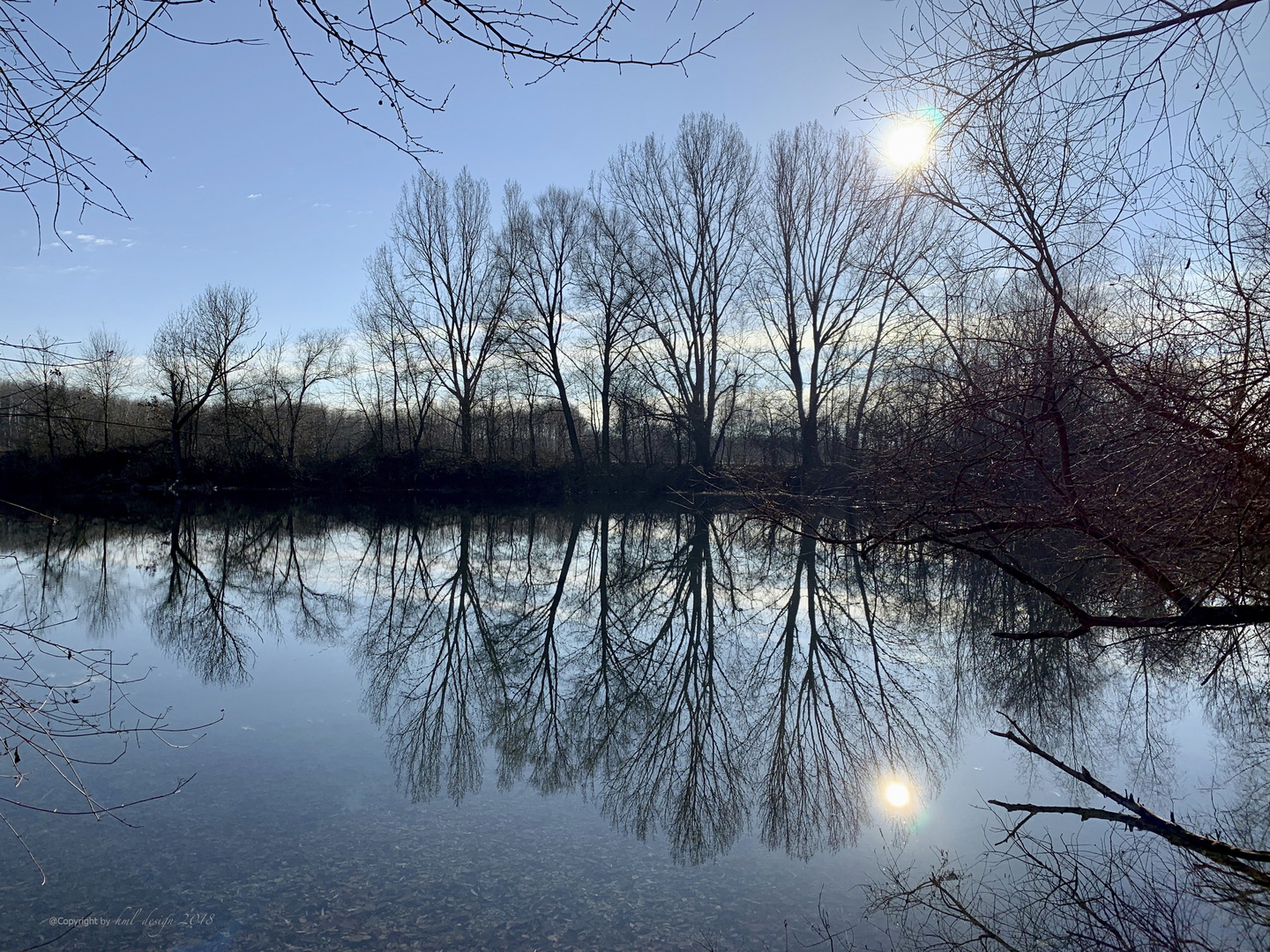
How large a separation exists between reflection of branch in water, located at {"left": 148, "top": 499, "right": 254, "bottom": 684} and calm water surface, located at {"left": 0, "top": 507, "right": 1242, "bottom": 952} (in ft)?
0.17

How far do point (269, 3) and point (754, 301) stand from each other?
25430 mm

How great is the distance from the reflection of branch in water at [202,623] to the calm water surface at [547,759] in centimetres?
5

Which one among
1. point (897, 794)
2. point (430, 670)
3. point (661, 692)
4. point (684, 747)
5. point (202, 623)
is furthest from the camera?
point (202, 623)

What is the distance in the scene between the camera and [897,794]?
4.86 m

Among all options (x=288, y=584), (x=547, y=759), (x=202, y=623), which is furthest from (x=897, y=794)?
(x=288, y=584)

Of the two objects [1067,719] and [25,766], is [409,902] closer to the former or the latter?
[25,766]

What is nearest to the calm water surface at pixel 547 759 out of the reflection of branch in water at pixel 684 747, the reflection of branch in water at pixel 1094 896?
the reflection of branch in water at pixel 684 747

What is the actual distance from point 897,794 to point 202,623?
7478mm

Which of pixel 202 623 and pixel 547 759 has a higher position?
pixel 202 623

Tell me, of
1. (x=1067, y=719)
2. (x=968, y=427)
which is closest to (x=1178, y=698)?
(x=1067, y=719)

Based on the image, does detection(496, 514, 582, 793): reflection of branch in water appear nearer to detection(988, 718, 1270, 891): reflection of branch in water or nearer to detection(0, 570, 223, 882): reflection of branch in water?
detection(0, 570, 223, 882): reflection of branch in water

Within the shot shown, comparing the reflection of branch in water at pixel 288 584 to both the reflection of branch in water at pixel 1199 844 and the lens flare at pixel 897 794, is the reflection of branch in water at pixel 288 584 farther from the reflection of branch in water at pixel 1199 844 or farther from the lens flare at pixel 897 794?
the reflection of branch in water at pixel 1199 844

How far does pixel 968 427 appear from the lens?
4.12 metres

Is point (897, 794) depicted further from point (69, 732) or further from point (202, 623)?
point (202, 623)
